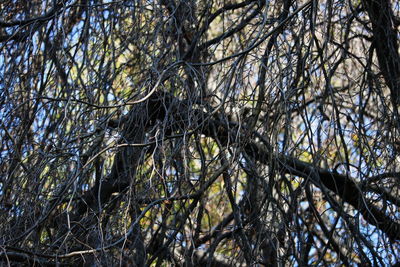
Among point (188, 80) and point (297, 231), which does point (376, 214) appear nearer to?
point (297, 231)

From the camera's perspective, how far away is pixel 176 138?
2791 mm

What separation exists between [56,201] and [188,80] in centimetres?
78

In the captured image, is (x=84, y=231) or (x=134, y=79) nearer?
(x=84, y=231)

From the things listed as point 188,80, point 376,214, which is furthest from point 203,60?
point 376,214

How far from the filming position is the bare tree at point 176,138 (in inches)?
102

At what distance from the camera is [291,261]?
9.09 ft

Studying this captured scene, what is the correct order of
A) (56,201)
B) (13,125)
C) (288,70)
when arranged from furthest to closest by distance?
(13,125), (288,70), (56,201)

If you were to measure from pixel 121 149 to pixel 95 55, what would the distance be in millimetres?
625

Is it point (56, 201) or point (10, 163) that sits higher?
point (10, 163)

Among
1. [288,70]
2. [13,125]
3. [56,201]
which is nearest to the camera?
[56,201]

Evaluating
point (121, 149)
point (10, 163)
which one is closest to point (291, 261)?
point (121, 149)

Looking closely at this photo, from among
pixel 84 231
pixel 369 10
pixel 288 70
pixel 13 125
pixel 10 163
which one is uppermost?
pixel 369 10

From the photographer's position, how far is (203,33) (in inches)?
128

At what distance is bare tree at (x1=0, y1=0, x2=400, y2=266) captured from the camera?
8.48 feet
